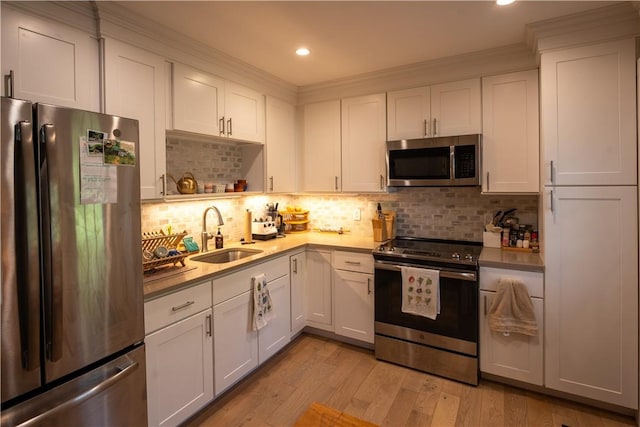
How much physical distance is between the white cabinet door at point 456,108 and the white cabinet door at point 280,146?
4.54 ft

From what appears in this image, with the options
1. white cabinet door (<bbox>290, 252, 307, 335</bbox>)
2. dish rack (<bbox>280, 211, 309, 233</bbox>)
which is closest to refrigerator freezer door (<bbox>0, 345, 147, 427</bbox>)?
white cabinet door (<bbox>290, 252, 307, 335</bbox>)

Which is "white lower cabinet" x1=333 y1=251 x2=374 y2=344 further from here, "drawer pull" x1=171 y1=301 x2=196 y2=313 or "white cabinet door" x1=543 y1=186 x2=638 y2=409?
"drawer pull" x1=171 y1=301 x2=196 y2=313

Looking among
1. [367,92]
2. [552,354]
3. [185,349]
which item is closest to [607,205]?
[552,354]

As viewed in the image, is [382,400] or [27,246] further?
[382,400]

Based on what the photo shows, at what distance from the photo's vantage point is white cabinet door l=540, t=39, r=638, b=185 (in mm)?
2041

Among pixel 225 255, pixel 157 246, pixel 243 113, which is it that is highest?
pixel 243 113

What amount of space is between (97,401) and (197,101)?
188 centimetres

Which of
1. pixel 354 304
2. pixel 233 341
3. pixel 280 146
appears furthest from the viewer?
pixel 280 146

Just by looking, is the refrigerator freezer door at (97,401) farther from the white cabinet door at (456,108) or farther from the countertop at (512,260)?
the white cabinet door at (456,108)

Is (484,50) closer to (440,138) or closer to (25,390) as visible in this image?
(440,138)

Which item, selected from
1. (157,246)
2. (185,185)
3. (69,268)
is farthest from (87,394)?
(185,185)

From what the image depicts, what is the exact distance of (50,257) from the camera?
1329 mm

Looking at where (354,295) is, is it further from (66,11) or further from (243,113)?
(66,11)

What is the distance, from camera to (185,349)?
2012mm
